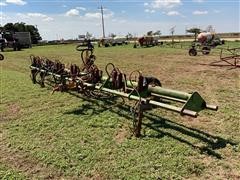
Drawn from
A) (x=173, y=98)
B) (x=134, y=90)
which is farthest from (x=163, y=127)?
(x=134, y=90)

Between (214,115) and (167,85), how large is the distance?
4131 millimetres

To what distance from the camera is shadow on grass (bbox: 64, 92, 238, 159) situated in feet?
17.1

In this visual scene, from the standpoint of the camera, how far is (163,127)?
618 cm

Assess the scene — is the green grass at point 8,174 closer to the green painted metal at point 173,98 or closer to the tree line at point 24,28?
the green painted metal at point 173,98

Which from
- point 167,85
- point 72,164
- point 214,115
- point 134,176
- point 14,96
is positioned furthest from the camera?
point 167,85

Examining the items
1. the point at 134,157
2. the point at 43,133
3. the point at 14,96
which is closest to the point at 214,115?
the point at 134,157

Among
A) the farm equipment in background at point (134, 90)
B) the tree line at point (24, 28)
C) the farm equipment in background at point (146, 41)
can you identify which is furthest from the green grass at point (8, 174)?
the tree line at point (24, 28)

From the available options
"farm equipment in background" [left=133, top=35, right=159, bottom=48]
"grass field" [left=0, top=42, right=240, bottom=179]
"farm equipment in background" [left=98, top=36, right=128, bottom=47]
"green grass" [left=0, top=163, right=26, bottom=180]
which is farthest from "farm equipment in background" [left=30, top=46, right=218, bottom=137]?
"farm equipment in background" [left=98, top=36, right=128, bottom=47]

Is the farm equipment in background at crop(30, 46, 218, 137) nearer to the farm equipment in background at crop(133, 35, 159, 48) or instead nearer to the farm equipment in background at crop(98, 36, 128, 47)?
the farm equipment in background at crop(133, 35, 159, 48)

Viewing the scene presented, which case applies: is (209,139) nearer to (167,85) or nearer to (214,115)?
(214,115)

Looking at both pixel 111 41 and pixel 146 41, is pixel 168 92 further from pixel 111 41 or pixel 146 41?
pixel 111 41

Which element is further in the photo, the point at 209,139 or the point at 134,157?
the point at 209,139

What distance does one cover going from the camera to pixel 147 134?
19.2ft

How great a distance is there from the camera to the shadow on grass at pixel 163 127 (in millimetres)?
5211
